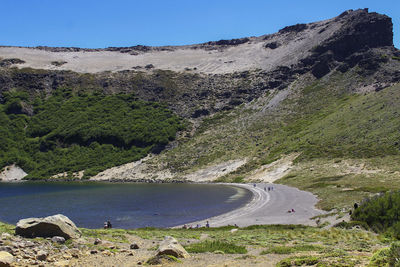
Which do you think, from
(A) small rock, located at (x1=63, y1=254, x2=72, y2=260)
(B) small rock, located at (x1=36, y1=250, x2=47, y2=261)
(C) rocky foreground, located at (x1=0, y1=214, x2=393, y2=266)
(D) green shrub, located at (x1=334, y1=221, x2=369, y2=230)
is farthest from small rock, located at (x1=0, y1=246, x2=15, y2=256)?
(D) green shrub, located at (x1=334, y1=221, x2=369, y2=230)

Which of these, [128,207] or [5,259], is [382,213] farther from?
[128,207]

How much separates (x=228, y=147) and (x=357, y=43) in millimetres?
82914

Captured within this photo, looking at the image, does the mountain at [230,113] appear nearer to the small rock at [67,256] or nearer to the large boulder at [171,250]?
the large boulder at [171,250]

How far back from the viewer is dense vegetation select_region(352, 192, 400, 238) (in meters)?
24.8

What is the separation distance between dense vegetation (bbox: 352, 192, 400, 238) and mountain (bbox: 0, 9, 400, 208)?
2711 centimetres

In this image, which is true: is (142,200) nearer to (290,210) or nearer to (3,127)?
(290,210)

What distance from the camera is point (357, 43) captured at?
151 m

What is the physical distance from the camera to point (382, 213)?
26.7 m

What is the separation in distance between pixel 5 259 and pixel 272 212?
37.1 metres

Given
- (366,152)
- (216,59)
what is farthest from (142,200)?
(216,59)

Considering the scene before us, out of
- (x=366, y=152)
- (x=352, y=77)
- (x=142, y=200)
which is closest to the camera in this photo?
(x=142, y=200)

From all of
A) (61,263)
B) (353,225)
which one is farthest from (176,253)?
(353,225)

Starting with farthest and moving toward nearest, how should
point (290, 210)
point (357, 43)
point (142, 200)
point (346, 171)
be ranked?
point (357, 43) → point (346, 171) → point (142, 200) → point (290, 210)

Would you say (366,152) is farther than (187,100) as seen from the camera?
No
